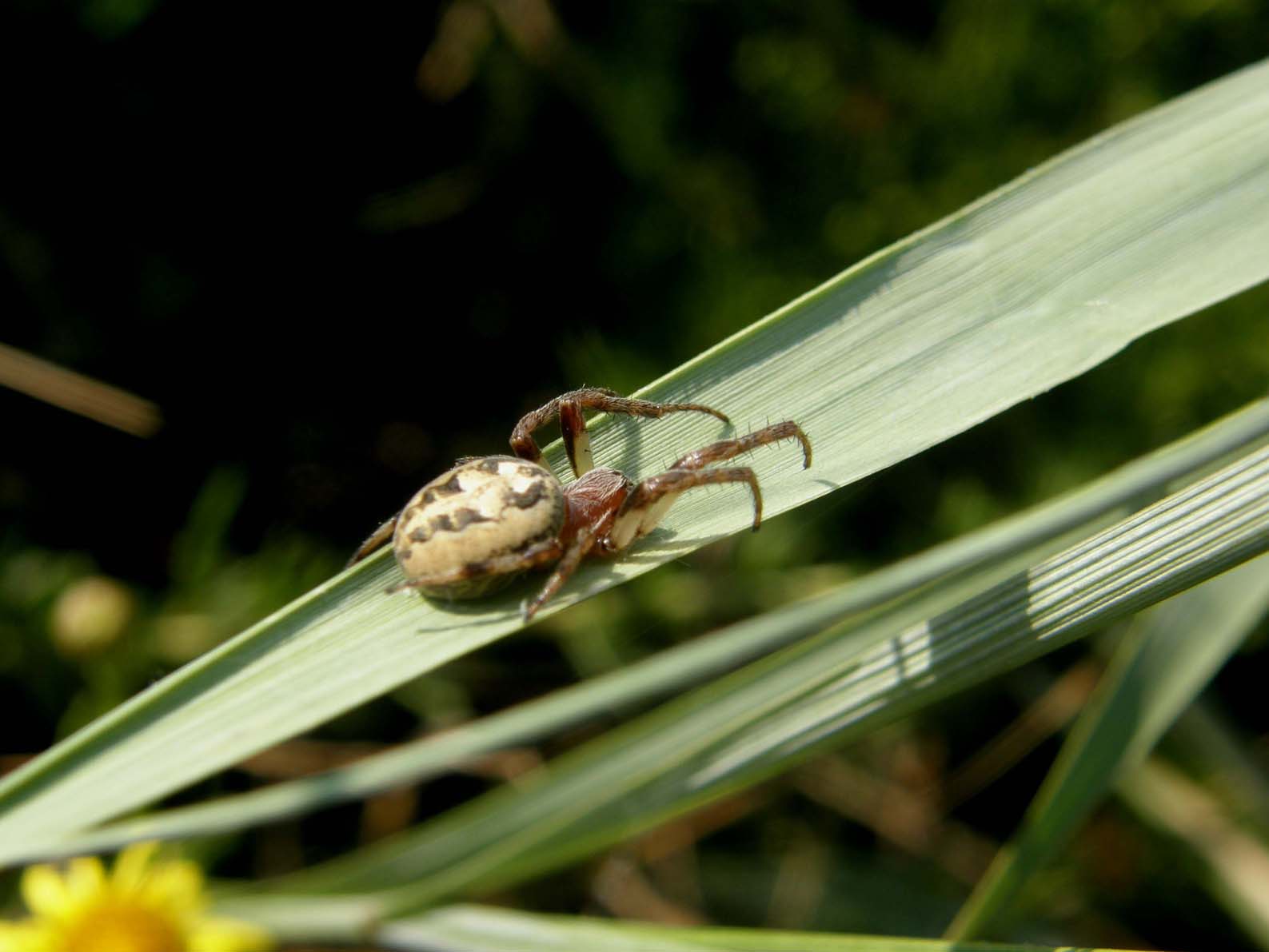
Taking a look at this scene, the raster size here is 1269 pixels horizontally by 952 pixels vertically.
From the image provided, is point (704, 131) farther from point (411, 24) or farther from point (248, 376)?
point (248, 376)

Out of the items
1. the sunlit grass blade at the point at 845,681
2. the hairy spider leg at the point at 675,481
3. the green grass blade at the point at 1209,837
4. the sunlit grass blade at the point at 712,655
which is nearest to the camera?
the sunlit grass blade at the point at 712,655

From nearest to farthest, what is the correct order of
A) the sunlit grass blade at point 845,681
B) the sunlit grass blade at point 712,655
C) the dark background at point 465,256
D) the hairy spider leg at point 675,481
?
1. the sunlit grass blade at point 712,655
2. the sunlit grass blade at point 845,681
3. the hairy spider leg at point 675,481
4. the dark background at point 465,256

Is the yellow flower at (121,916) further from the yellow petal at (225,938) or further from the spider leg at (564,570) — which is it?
the spider leg at (564,570)

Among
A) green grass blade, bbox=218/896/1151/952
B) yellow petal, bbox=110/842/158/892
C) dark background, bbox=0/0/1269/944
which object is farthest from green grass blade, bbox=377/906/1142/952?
dark background, bbox=0/0/1269/944

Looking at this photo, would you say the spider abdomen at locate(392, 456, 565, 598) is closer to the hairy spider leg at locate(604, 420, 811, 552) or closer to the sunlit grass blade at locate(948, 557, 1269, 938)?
the hairy spider leg at locate(604, 420, 811, 552)

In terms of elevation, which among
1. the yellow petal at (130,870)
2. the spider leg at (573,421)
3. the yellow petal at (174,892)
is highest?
the spider leg at (573,421)

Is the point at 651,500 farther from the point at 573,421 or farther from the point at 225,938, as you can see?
the point at 225,938

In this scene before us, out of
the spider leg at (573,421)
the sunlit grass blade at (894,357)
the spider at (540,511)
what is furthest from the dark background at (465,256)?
the sunlit grass blade at (894,357)

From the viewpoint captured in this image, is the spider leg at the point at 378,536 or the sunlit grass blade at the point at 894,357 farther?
the spider leg at the point at 378,536
